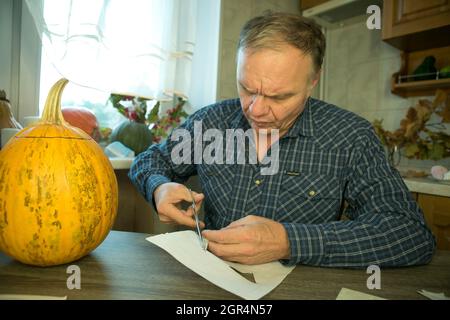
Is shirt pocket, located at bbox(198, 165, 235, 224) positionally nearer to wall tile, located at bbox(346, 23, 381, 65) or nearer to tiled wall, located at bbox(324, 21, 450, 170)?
tiled wall, located at bbox(324, 21, 450, 170)

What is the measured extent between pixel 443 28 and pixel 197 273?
178cm

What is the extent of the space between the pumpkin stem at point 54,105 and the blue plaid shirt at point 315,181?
1.29 ft

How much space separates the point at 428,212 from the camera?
1414 millimetres

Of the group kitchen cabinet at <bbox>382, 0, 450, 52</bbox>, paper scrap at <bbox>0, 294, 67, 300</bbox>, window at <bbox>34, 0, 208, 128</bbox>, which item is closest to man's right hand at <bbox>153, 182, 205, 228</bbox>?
paper scrap at <bbox>0, 294, 67, 300</bbox>

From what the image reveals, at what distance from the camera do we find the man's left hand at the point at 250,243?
580 mm

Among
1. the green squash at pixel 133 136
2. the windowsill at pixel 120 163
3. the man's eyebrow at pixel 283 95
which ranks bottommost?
the windowsill at pixel 120 163

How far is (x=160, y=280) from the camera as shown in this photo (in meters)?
0.49

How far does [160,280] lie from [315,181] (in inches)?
23.2

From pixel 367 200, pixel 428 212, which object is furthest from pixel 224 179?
pixel 428 212

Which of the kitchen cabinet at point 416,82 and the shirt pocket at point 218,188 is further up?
the kitchen cabinet at point 416,82

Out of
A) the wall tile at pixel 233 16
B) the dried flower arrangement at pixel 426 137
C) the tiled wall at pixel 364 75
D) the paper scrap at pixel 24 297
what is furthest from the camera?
the tiled wall at pixel 364 75

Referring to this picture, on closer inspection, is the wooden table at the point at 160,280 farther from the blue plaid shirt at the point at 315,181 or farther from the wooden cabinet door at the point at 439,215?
the wooden cabinet door at the point at 439,215

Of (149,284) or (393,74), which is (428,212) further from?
(149,284)

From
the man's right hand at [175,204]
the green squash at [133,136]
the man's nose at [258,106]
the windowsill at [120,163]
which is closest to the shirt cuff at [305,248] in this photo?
the man's right hand at [175,204]
